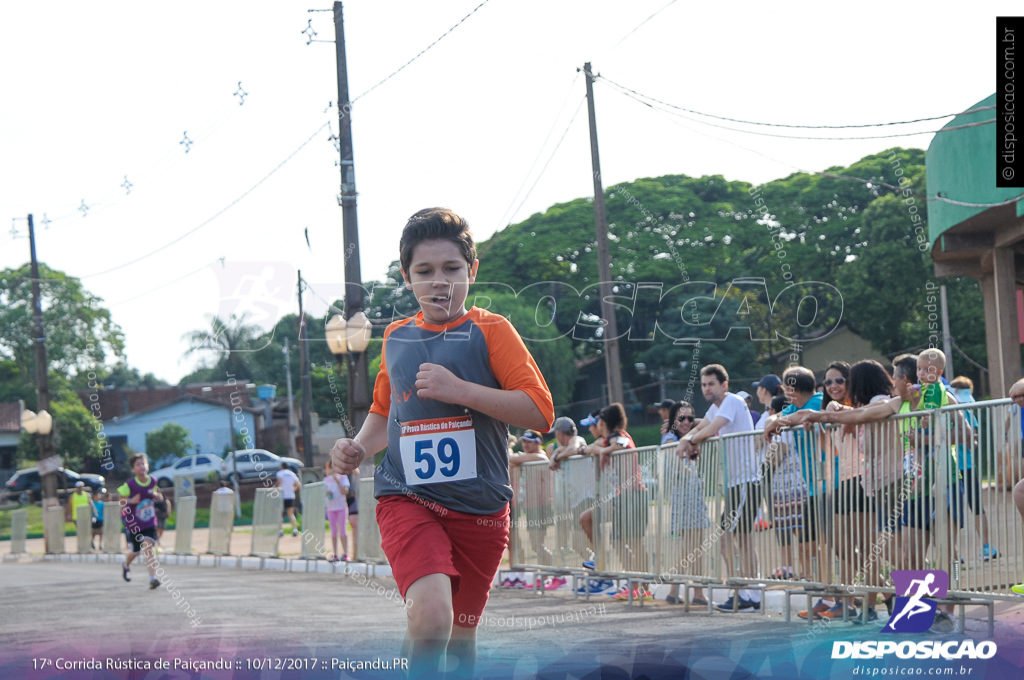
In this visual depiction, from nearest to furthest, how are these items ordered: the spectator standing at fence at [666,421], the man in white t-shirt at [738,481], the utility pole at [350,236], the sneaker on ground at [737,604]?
the man in white t-shirt at [738,481]
the sneaker on ground at [737,604]
the spectator standing at fence at [666,421]
the utility pole at [350,236]

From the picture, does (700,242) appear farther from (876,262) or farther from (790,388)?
(790,388)

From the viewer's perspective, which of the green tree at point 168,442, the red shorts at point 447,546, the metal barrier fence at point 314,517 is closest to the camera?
the red shorts at point 447,546

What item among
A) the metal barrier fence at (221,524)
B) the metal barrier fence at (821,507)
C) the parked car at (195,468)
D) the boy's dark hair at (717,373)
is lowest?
the parked car at (195,468)

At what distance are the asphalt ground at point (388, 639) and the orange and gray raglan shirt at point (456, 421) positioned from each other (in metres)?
0.76

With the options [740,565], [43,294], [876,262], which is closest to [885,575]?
[740,565]

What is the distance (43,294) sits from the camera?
61219mm

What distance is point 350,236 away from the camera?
1662 cm

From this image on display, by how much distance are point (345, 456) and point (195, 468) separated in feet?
156

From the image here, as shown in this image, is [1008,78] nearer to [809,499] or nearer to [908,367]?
[908,367]

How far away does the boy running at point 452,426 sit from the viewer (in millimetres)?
3863

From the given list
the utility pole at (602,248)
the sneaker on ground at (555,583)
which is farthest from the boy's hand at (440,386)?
the utility pole at (602,248)

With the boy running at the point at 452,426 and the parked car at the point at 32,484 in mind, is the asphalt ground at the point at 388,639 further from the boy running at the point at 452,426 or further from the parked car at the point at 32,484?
the parked car at the point at 32,484

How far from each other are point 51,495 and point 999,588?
29583 mm

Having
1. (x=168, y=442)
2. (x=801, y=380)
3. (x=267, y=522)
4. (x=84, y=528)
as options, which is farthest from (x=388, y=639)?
(x=168, y=442)
